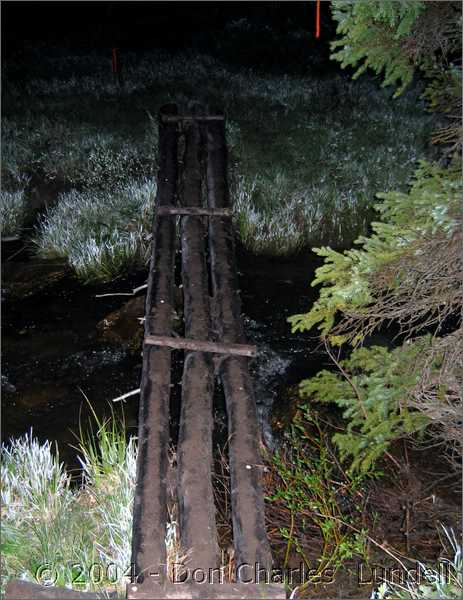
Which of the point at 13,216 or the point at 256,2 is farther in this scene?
the point at 256,2

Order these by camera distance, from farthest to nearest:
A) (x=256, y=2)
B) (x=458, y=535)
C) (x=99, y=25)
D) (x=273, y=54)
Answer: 1. (x=256, y=2)
2. (x=99, y=25)
3. (x=273, y=54)
4. (x=458, y=535)

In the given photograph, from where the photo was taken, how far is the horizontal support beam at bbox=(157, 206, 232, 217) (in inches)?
293

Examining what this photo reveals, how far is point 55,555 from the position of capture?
350 centimetres

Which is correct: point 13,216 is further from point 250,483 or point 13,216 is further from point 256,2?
point 256,2

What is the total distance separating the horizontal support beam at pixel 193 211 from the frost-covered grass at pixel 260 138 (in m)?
1.31

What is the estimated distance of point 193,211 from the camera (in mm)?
7473

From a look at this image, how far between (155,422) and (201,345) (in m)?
1.00

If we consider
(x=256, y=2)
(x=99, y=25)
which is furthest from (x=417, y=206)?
(x=256, y=2)

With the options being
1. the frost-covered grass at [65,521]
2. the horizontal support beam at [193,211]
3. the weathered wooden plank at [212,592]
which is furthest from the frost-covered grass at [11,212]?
the weathered wooden plank at [212,592]

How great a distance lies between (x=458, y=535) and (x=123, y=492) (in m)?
2.30

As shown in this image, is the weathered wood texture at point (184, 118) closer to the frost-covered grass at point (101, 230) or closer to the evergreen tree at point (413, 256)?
the frost-covered grass at point (101, 230)

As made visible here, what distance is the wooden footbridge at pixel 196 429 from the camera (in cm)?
329

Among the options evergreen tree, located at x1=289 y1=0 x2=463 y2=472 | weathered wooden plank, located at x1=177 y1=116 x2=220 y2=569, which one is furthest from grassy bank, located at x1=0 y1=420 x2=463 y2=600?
evergreen tree, located at x1=289 y1=0 x2=463 y2=472

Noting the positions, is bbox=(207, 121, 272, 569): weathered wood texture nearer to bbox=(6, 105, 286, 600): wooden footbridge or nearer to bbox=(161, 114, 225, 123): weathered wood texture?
bbox=(6, 105, 286, 600): wooden footbridge
